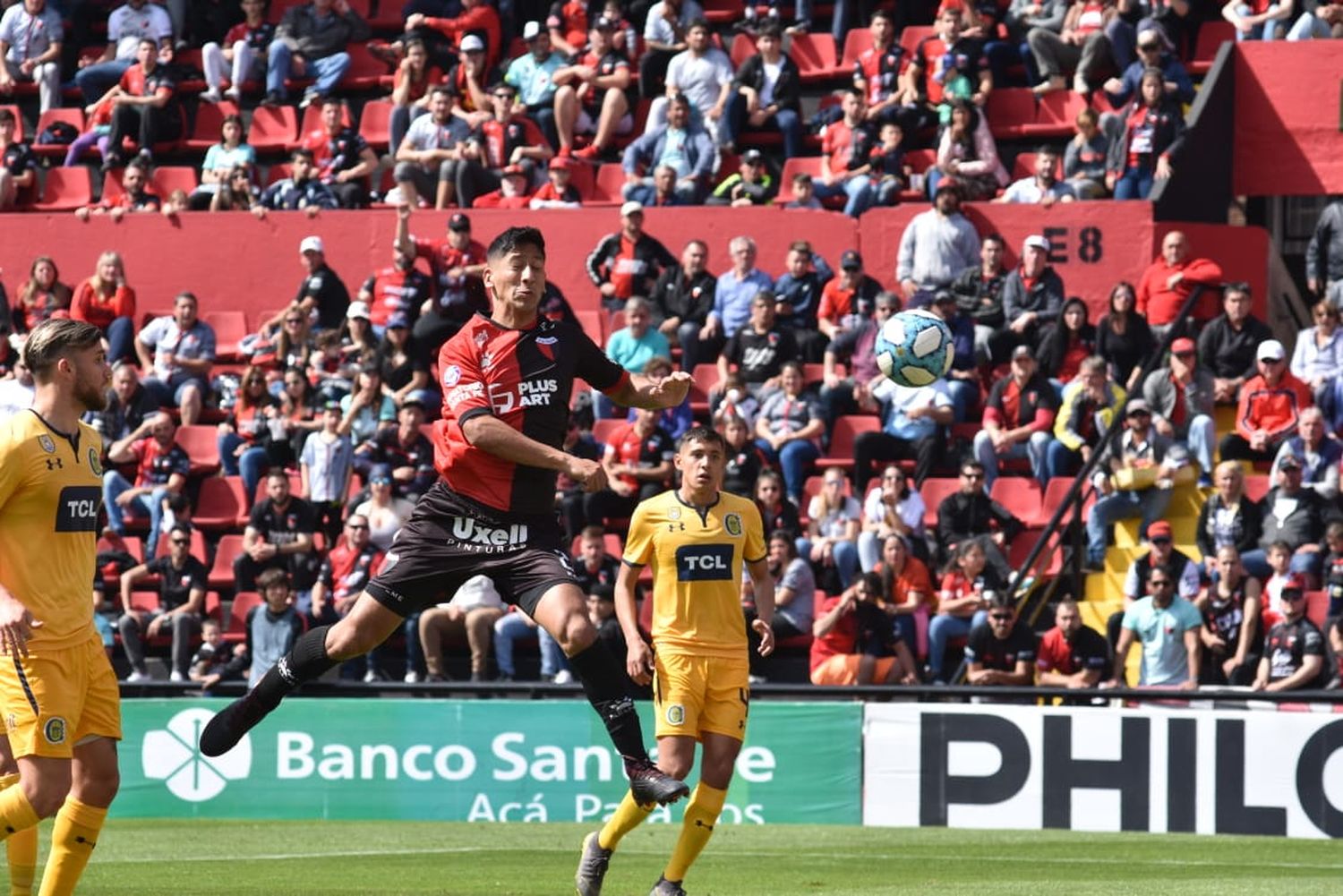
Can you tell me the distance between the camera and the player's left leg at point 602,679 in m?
8.48

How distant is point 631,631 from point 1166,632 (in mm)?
7346

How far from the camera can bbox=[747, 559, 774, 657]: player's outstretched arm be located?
10375 millimetres

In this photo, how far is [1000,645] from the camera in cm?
1688

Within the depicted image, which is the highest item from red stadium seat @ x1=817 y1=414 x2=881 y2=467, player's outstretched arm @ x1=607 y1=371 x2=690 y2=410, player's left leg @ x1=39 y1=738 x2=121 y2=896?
player's outstretched arm @ x1=607 y1=371 x2=690 y2=410

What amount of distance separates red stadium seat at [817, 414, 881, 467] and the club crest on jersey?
12504mm

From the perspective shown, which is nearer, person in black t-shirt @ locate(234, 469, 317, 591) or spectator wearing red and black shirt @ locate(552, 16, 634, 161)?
person in black t-shirt @ locate(234, 469, 317, 591)

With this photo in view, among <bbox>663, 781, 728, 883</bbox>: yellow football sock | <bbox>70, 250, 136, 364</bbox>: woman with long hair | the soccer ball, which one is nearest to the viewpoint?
<bbox>663, 781, 728, 883</bbox>: yellow football sock

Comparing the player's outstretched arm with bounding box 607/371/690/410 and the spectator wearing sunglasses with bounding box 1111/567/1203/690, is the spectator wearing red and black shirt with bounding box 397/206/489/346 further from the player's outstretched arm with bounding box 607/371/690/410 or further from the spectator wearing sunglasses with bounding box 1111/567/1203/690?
the player's outstretched arm with bounding box 607/371/690/410

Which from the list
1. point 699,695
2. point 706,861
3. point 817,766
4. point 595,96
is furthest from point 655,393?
point 595,96

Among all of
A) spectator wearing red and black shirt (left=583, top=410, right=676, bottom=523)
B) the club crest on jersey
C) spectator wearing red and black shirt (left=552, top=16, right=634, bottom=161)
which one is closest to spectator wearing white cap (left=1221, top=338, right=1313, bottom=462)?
spectator wearing red and black shirt (left=583, top=410, right=676, bottom=523)

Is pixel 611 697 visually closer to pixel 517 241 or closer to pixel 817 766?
pixel 517 241

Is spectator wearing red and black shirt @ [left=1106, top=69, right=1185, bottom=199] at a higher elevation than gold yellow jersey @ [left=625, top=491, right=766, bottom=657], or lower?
higher

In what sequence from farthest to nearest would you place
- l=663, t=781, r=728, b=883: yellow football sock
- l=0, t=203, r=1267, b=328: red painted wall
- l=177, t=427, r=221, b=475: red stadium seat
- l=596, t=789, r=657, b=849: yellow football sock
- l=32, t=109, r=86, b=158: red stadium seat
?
l=32, t=109, r=86, b=158: red stadium seat < l=177, t=427, r=221, b=475: red stadium seat < l=0, t=203, r=1267, b=328: red painted wall < l=663, t=781, r=728, b=883: yellow football sock < l=596, t=789, r=657, b=849: yellow football sock

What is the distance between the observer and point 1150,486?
733 inches
